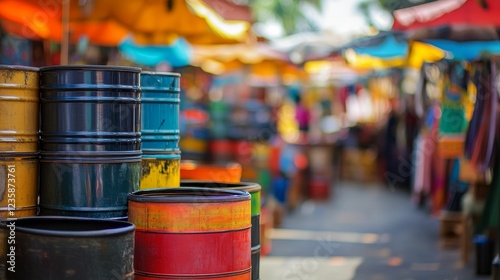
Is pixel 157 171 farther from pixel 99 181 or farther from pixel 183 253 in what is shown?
pixel 183 253

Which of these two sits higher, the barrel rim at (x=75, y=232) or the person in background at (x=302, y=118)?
the person in background at (x=302, y=118)

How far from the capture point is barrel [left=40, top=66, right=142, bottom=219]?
4688 millimetres

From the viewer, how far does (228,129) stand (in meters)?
16.2

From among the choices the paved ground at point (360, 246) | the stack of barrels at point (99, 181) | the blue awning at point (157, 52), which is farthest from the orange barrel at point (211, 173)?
the blue awning at point (157, 52)

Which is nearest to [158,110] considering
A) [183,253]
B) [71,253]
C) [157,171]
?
[157,171]

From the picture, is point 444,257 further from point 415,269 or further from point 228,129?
point 228,129

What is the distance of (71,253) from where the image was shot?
3988 millimetres

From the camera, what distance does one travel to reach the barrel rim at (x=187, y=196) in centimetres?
458

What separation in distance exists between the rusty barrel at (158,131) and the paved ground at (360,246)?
3874 mm

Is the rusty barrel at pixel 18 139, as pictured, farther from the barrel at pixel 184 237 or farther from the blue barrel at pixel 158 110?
the blue barrel at pixel 158 110

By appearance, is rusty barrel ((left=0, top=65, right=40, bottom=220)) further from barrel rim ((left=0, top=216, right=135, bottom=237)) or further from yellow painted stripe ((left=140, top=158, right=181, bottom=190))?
yellow painted stripe ((left=140, top=158, right=181, bottom=190))

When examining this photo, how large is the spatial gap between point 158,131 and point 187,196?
2.39ft

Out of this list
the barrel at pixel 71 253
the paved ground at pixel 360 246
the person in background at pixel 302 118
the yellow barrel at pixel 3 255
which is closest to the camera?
the barrel at pixel 71 253

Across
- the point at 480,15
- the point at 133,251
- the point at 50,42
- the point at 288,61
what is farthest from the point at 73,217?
Result: the point at 288,61
